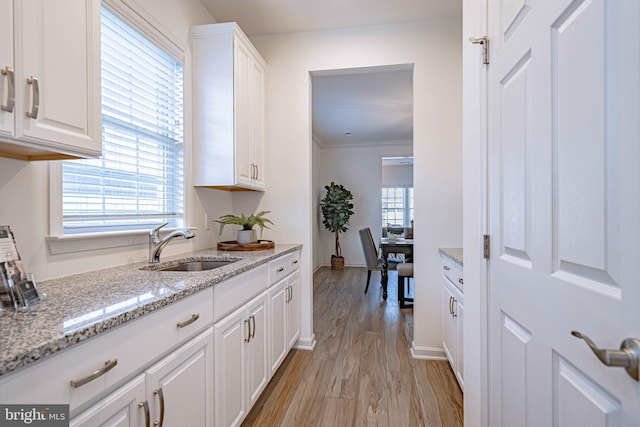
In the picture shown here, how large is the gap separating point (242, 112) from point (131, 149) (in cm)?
89

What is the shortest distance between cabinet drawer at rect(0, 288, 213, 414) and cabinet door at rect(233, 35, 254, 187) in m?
1.39

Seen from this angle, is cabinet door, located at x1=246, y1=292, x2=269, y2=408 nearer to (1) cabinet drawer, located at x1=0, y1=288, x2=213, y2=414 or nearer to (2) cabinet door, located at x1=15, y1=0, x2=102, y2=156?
(1) cabinet drawer, located at x1=0, y1=288, x2=213, y2=414

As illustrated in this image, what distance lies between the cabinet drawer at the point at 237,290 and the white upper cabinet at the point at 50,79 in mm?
766

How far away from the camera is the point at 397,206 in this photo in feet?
30.1

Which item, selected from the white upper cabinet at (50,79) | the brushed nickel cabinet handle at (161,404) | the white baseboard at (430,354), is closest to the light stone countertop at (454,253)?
the white baseboard at (430,354)

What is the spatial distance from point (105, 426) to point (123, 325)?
26 centimetres

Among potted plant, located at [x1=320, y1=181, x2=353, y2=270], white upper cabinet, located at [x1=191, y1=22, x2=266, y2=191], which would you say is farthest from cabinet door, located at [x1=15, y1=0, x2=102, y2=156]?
potted plant, located at [x1=320, y1=181, x2=353, y2=270]

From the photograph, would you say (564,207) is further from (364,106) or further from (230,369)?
(364,106)

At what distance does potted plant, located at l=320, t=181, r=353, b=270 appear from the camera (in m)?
6.60

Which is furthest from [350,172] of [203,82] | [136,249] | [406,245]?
[136,249]

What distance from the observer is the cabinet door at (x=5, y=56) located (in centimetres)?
91

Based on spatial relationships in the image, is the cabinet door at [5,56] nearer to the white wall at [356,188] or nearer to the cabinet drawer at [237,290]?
the cabinet drawer at [237,290]

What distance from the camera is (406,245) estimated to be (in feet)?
14.1

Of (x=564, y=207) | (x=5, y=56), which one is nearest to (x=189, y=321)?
(x=5, y=56)
